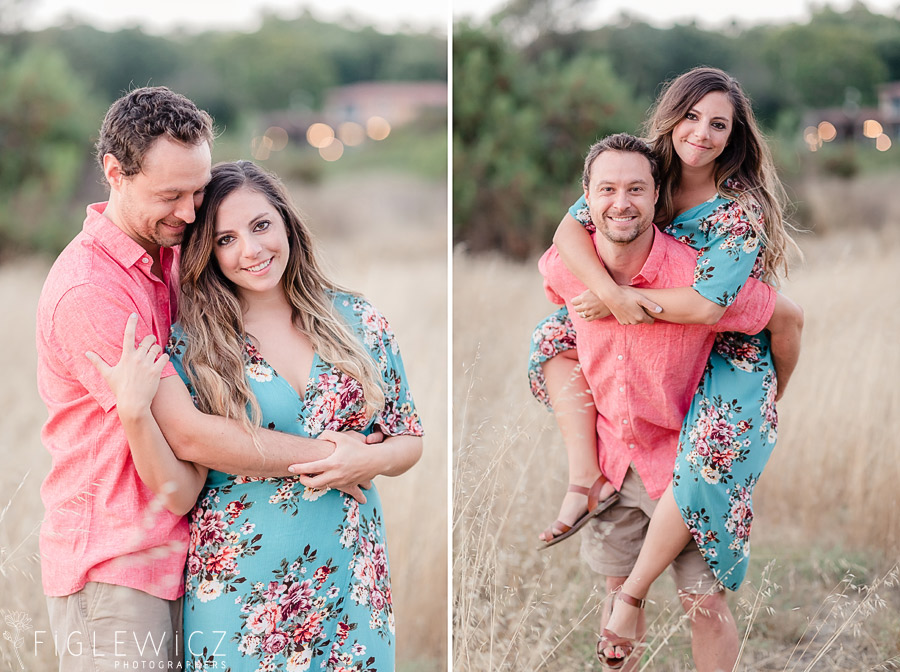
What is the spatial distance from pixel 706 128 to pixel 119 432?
179cm

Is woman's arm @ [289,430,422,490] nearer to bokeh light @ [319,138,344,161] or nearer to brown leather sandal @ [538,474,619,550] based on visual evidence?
brown leather sandal @ [538,474,619,550]

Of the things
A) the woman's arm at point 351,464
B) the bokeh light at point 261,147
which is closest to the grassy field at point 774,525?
the woman's arm at point 351,464

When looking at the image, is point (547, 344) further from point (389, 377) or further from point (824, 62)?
point (824, 62)

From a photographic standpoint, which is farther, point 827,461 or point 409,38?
point 409,38

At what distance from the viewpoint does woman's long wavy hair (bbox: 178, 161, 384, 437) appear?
2271mm

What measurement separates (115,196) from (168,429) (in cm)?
66

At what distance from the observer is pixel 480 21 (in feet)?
34.3

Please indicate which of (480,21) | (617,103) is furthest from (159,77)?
(617,103)

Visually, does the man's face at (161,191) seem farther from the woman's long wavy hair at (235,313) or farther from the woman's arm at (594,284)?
the woman's arm at (594,284)

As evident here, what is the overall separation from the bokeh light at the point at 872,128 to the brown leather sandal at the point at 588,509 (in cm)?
745

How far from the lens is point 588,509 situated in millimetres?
2814

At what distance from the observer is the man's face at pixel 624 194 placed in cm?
244

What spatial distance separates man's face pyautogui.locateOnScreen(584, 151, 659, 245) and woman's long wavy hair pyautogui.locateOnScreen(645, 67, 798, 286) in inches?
4.4

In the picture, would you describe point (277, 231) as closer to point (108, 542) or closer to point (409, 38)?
point (108, 542)
